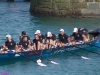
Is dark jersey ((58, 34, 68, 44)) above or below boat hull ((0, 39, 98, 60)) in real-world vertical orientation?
above

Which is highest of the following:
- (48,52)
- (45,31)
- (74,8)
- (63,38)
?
(63,38)

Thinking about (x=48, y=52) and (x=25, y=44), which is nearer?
(x=25, y=44)

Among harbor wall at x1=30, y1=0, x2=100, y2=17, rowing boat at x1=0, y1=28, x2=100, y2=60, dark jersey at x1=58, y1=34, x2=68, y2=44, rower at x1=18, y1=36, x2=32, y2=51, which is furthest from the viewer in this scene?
harbor wall at x1=30, y1=0, x2=100, y2=17

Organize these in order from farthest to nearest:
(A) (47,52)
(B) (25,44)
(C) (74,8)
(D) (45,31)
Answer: (C) (74,8) < (D) (45,31) < (A) (47,52) < (B) (25,44)

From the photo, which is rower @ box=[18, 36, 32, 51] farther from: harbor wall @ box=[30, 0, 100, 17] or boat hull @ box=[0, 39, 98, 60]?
harbor wall @ box=[30, 0, 100, 17]

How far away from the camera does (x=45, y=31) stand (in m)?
32.7

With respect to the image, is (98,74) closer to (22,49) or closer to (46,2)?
(22,49)

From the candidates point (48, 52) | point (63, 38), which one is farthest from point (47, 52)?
point (63, 38)

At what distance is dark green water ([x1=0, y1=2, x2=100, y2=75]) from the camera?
800 inches

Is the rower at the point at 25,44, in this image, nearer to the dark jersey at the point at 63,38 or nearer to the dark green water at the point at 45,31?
the dark green water at the point at 45,31

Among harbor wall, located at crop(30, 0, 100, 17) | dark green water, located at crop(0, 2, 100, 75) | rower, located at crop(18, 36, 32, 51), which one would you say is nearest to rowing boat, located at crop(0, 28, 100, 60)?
dark green water, located at crop(0, 2, 100, 75)

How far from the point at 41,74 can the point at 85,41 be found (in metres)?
5.29

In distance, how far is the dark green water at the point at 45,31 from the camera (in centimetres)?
2033

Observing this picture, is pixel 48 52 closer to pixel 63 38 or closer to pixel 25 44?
pixel 25 44
